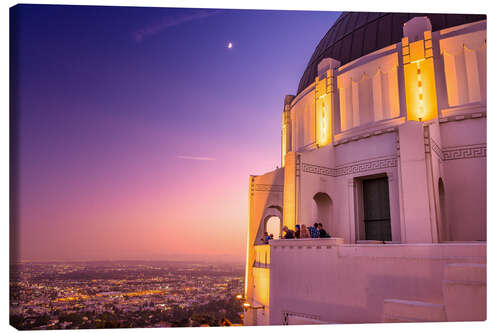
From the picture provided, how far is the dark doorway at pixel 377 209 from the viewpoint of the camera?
1053 cm

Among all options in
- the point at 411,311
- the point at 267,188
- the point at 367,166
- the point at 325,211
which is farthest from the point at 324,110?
the point at 411,311

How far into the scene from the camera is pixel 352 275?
7.28m

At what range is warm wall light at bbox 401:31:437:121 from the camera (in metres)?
10.1

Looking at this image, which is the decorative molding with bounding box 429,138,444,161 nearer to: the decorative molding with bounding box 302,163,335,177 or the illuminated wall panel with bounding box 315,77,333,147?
the decorative molding with bounding box 302,163,335,177

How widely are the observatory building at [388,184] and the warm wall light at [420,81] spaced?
0.03 m

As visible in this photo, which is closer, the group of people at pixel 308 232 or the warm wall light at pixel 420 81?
the group of people at pixel 308 232

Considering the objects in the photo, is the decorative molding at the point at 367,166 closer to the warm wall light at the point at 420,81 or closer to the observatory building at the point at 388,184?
the observatory building at the point at 388,184

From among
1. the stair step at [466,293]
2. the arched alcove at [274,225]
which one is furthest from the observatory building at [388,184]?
the arched alcove at [274,225]

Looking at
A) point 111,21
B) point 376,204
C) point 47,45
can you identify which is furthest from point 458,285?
point 47,45

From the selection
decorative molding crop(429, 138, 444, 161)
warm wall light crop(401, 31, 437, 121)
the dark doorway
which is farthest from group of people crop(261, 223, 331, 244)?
warm wall light crop(401, 31, 437, 121)

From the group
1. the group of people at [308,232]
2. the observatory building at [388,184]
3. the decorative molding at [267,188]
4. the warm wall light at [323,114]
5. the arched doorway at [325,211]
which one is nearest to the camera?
the observatory building at [388,184]

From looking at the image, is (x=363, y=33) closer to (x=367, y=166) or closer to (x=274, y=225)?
(x=367, y=166)

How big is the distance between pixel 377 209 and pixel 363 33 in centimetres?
587

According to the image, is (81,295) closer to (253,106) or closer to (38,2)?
(38,2)
